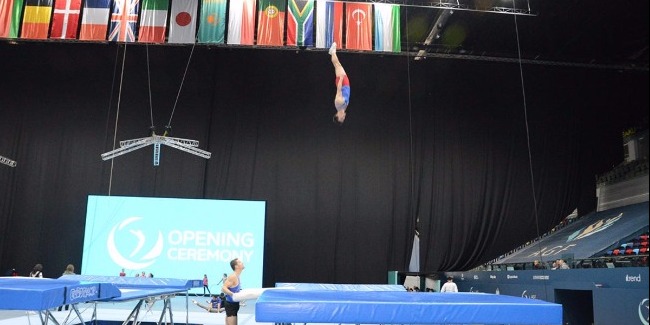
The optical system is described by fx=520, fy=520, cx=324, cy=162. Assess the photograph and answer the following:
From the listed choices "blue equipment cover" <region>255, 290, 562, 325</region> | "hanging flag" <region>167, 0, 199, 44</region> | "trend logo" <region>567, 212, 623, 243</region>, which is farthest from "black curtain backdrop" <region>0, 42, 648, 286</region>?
"blue equipment cover" <region>255, 290, 562, 325</region>

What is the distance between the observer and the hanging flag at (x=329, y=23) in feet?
34.5

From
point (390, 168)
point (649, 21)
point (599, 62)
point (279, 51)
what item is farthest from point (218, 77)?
point (649, 21)

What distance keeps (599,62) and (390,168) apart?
6.91 meters

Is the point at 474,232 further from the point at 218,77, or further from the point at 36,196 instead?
the point at 36,196

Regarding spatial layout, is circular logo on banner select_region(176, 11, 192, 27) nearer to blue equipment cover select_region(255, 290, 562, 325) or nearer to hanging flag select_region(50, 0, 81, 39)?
hanging flag select_region(50, 0, 81, 39)

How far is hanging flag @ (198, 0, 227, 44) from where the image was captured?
1055 centimetres

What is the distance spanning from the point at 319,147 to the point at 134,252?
585 centimetres

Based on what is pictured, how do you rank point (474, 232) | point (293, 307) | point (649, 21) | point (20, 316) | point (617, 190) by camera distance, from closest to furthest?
point (649, 21)
point (293, 307)
point (20, 316)
point (617, 190)
point (474, 232)

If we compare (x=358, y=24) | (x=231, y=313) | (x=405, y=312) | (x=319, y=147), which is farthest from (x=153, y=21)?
(x=405, y=312)

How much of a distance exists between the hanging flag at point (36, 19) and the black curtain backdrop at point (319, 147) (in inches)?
195

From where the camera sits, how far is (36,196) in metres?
14.8

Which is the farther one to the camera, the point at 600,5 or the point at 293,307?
the point at 600,5

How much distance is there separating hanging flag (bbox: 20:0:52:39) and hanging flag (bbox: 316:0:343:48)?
5339 mm

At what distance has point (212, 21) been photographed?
1056 cm
